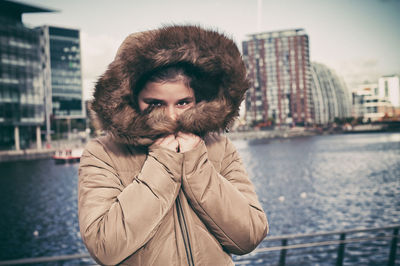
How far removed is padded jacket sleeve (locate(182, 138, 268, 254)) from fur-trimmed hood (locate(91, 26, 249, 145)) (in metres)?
0.13

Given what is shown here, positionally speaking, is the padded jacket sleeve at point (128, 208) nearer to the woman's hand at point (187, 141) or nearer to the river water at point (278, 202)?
the woman's hand at point (187, 141)

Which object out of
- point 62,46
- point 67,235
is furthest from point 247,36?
point 67,235

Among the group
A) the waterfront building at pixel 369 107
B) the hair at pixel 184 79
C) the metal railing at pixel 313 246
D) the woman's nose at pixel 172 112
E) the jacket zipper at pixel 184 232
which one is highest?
the waterfront building at pixel 369 107

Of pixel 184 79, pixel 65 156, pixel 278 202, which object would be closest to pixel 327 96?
pixel 65 156

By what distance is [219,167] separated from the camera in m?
1.41

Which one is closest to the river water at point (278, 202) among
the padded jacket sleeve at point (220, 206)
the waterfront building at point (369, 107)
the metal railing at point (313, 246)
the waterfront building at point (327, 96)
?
the metal railing at point (313, 246)

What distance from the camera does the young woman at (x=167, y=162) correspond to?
1137 mm

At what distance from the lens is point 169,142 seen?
47.9 inches

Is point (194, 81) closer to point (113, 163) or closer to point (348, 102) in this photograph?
point (113, 163)

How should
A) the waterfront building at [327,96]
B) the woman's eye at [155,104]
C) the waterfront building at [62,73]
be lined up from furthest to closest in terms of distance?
the waterfront building at [327,96] → the waterfront building at [62,73] → the woman's eye at [155,104]

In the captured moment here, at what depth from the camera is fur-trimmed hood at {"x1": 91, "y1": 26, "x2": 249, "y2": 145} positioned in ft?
4.09

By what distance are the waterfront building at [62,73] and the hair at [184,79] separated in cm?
8199

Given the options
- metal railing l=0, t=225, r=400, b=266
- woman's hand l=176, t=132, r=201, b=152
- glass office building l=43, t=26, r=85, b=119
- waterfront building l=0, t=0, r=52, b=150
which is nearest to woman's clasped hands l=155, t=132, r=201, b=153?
woman's hand l=176, t=132, r=201, b=152

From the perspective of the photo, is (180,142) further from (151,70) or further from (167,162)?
(151,70)
